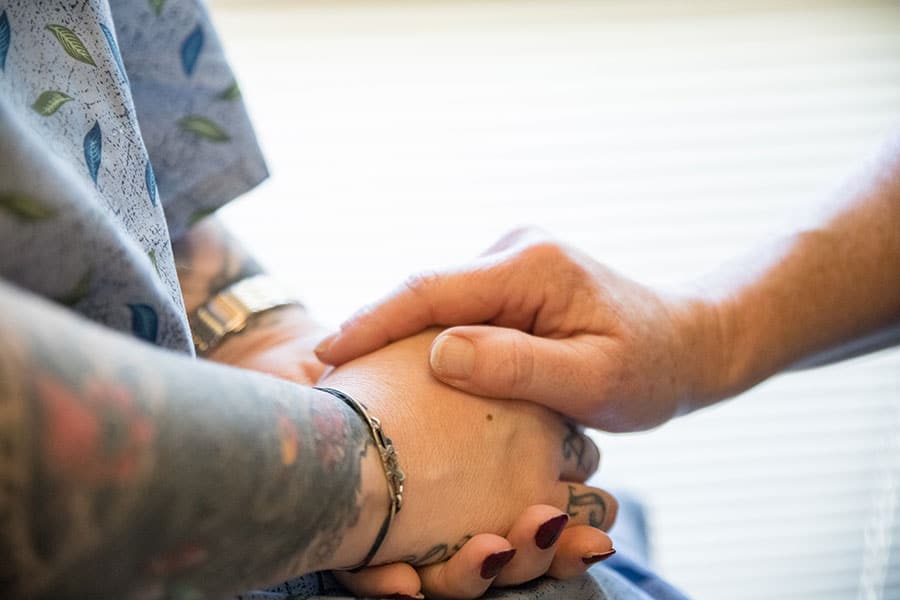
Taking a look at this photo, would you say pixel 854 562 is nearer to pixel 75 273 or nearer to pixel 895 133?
pixel 895 133

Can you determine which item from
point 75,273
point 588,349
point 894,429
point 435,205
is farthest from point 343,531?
point 894,429

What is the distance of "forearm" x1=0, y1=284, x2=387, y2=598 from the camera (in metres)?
0.36

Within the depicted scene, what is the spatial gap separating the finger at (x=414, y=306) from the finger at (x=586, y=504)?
196mm

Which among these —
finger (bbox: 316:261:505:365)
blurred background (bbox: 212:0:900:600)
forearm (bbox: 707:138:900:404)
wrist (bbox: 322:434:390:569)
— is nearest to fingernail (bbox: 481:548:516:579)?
wrist (bbox: 322:434:390:569)

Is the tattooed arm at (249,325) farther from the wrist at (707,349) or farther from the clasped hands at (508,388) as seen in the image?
the wrist at (707,349)

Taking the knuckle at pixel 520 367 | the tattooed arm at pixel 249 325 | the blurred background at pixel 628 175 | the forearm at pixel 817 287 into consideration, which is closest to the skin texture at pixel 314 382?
the tattooed arm at pixel 249 325

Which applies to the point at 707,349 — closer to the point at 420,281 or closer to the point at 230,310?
the point at 420,281

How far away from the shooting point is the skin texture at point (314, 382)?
697 millimetres

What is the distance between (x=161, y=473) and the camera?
41 centimetres

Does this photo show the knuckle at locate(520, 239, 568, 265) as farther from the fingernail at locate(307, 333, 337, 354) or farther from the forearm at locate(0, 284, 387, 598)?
the forearm at locate(0, 284, 387, 598)

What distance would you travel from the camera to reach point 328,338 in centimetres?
86

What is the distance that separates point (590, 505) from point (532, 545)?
0.15 m

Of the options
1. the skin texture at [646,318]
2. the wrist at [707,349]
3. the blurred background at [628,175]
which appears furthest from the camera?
the blurred background at [628,175]

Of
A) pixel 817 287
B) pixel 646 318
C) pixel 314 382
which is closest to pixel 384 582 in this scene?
pixel 314 382
